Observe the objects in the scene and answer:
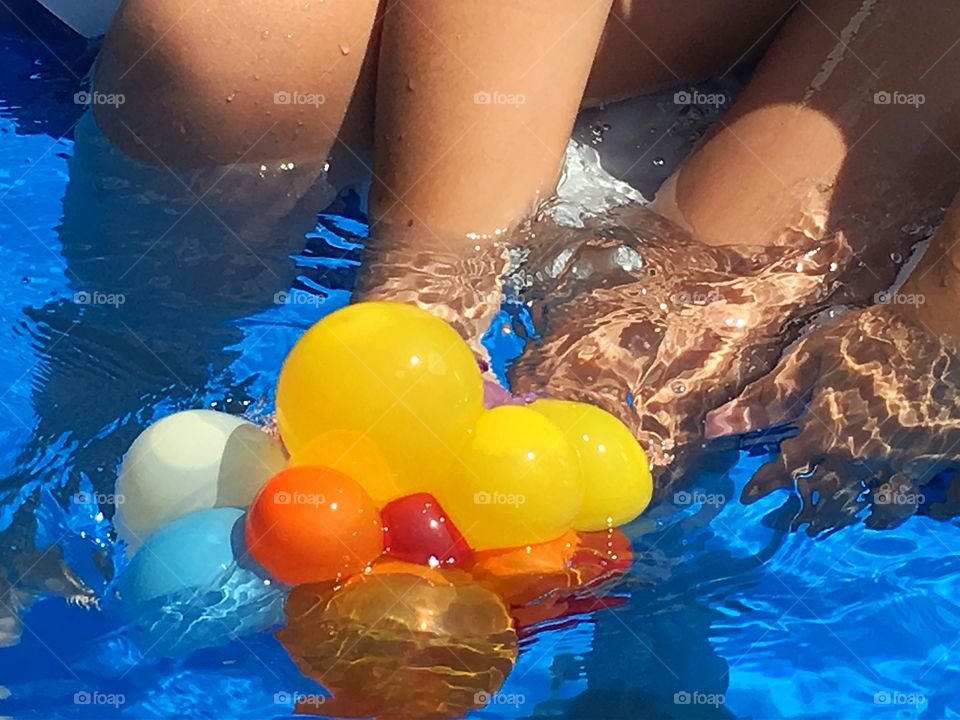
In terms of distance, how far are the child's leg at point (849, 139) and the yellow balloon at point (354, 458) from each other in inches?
21.8

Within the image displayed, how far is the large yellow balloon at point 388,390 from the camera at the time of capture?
3.20 ft

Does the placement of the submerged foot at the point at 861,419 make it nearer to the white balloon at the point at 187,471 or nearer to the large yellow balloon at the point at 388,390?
the large yellow balloon at the point at 388,390

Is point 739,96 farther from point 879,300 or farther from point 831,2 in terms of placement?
point 879,300

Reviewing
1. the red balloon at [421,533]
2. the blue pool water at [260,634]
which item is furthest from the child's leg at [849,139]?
the red balloon at [421,533]

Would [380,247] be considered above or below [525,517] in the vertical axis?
above

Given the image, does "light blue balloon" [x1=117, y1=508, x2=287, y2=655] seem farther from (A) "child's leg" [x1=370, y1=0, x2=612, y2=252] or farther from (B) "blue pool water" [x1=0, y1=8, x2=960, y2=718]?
(A) "child's leg" [x1=370, y1=0, x2=612, y2=252]

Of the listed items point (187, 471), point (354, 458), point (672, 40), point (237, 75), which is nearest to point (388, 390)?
point (354, 458)

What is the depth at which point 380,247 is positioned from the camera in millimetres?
1389

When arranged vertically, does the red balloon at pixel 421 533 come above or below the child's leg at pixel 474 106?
below

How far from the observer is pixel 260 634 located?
105cm

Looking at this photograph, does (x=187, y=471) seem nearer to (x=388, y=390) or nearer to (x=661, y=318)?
(x=388, y=390)

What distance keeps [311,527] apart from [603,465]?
0.88 ft

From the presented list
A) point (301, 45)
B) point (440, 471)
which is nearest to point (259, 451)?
point (440, 471)

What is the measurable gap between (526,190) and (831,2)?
0.41m
